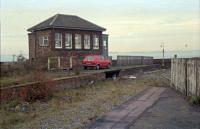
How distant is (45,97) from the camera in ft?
64.9

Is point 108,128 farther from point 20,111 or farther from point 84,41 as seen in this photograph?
point 84,41

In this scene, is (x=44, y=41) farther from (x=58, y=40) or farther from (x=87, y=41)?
(x=87, y=41)

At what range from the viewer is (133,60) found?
186 feet

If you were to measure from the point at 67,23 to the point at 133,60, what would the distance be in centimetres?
1480

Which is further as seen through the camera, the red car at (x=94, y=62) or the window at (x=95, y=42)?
the window at (x=95, y=42)

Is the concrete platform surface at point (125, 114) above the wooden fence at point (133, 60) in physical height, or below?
below

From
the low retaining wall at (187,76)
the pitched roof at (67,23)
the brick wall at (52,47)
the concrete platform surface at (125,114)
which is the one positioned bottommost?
the concrete platform surface at (125,114)

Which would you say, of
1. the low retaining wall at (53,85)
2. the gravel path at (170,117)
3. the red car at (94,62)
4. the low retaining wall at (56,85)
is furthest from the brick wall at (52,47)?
the gravel path at (170,117)

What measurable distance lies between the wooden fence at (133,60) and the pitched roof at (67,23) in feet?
19.0

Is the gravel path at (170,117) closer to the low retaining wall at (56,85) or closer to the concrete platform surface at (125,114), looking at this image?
the concrete platform surface at (125,114)

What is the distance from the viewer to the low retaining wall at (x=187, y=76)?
54.0 feet

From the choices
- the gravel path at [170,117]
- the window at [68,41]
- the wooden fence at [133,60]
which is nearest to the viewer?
the gravel path at [170,117]

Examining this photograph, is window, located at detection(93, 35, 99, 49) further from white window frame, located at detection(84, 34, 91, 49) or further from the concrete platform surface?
the concrete platform surface

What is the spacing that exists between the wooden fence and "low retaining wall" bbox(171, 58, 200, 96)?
2953 centimetres
